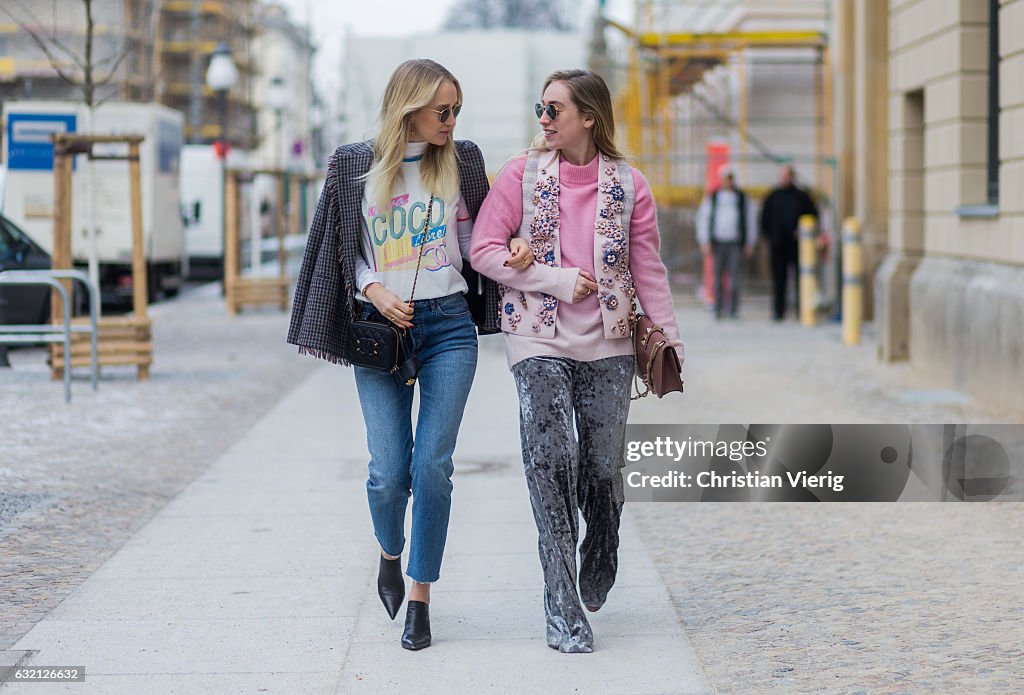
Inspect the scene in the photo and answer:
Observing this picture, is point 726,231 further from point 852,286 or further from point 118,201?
point 118,201

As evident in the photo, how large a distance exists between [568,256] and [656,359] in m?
0.41

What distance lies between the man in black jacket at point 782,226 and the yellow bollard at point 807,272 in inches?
16.5

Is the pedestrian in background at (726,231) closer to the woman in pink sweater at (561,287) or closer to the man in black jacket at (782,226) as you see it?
the man in black jacket at (782,226)

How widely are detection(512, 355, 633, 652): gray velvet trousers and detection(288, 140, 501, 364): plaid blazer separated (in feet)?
0.97

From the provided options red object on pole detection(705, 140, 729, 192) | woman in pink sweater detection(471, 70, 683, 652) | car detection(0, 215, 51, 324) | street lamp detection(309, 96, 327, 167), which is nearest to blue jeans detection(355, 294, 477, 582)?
woman in pink sweater detection(471, 70, 683, 652)

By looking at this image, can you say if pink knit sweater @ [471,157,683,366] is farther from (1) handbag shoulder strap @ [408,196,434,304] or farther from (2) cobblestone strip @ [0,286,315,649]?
(2) cobblestone strip @ [0,286,315,649]

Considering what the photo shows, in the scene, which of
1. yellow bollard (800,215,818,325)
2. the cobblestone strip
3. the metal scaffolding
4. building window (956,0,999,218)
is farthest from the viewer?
the metal scaffolding

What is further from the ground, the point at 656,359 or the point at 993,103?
the point at 993,103

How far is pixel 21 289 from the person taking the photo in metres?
16.1

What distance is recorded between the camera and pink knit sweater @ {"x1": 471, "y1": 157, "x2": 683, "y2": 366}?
16.2ft

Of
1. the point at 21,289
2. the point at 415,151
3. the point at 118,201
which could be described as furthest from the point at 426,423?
the point at 118,201

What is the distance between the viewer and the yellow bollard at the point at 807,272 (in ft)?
61.1

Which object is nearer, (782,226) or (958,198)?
(958,198)

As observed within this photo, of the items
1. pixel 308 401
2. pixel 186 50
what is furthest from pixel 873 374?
pixel 186 50
